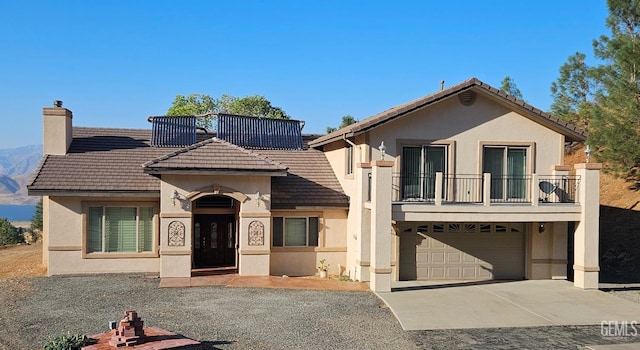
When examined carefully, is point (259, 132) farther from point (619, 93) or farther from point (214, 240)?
point (619, 93)

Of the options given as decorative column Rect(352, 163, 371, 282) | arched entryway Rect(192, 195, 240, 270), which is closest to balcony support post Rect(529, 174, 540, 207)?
decorative column Rect(352, 163, 371, 282)

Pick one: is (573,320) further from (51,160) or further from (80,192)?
(51,160)

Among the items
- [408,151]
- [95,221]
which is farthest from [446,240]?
[95,221]

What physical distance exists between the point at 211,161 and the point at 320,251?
498 cm

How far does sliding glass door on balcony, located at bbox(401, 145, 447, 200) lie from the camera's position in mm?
17469

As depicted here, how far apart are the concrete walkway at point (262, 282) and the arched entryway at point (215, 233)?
7.34 feet

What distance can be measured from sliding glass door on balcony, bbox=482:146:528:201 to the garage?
1200mm

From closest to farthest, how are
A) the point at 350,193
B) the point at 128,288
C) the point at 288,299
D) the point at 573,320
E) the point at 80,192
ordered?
1. the point at 573,320
2. the point at 288,299
3. the point at 128,288
4. the point at 80,192
5. the point at 350,193

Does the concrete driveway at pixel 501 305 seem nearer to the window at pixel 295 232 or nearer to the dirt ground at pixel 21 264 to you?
the window at pixel 295 232

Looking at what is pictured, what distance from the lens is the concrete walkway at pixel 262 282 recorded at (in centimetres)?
1594

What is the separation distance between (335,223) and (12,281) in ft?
34.5

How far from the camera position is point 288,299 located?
1433cm

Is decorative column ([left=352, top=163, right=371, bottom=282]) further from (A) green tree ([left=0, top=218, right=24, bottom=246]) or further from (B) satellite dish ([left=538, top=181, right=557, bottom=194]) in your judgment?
(A) green tree ([left=0, top=218, right=24, bottom=246])

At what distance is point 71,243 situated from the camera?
699 inches
